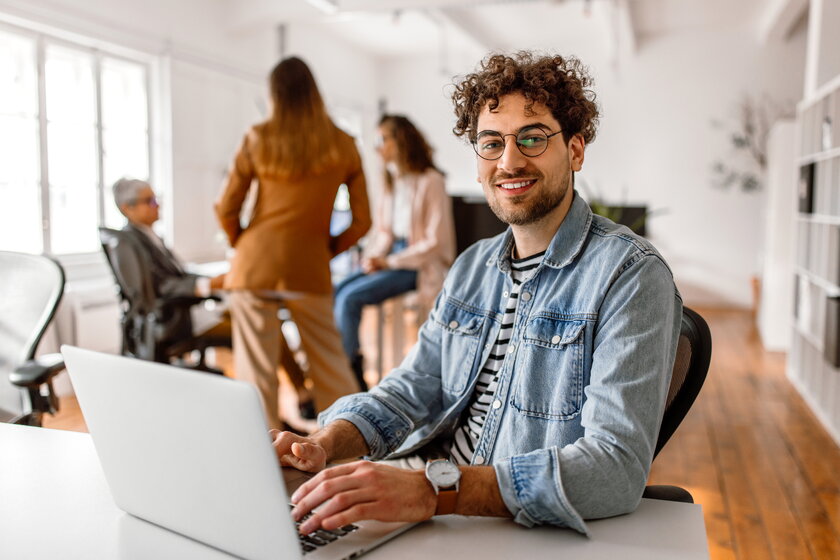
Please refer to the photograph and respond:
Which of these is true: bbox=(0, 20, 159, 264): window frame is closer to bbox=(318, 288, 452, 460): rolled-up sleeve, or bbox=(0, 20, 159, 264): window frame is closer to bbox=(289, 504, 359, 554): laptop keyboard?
bbox=(318, 288, 452, 460): rolled-up sleeve

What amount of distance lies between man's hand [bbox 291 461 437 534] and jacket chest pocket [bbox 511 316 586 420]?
1.04 feet

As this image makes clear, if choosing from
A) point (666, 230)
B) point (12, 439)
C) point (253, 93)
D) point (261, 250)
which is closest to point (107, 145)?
point (253, 93)

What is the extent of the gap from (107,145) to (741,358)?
485 cm

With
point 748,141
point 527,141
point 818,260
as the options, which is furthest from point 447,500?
point 748,141

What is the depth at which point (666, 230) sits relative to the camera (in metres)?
8.55

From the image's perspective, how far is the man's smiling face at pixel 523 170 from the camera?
1308mm

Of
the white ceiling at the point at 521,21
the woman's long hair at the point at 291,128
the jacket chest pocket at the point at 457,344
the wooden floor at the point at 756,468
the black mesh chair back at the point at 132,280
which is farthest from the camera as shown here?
the white ceiling at the point at 521,21

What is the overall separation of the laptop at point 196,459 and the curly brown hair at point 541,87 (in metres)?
0.76

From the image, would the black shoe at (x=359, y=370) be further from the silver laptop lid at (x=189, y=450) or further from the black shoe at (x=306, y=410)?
the silver laptop lid at (x=189, y=450)

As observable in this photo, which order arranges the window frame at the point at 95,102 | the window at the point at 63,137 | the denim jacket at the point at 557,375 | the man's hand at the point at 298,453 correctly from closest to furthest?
the denim jacket at the point at 557,375 < the man's hand at the point at 298,453 < the window at the point at 63,137 < the window frame at the point at 95,102

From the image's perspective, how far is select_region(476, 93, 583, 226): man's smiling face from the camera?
1308 mm

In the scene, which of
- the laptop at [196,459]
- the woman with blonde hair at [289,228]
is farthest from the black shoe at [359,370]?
the laptop at [196,459]

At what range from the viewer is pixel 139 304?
328 centimetres

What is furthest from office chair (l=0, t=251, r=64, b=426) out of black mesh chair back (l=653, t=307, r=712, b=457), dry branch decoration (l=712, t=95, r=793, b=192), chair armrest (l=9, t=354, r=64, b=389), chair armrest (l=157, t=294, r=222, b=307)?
dry branch decoration (l=712, t=95, r=793, b=192)
